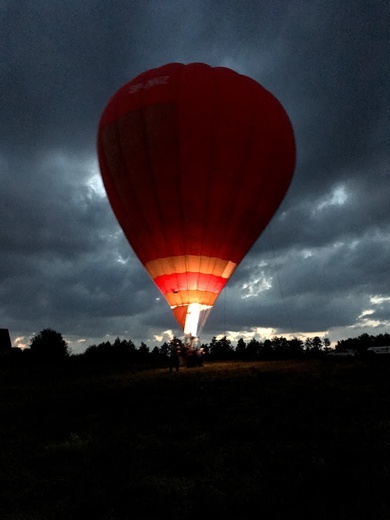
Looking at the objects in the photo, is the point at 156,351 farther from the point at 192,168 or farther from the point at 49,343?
the point at 192,168

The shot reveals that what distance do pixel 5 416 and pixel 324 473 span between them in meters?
7.31

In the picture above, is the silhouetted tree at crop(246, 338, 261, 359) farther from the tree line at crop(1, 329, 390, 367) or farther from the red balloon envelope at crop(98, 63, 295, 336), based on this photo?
the red balloon envelope at crop(98, 63, 295, 336)

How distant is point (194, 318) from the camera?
22.0 metres

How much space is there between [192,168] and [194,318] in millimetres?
7600

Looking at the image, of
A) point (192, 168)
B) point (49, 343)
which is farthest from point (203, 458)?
point (49, 343)

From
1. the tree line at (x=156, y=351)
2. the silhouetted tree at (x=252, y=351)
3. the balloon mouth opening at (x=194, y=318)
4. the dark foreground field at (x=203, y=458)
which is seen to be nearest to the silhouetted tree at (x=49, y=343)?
the tree line at (x=156, y=351)

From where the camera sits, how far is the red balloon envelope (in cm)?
1972

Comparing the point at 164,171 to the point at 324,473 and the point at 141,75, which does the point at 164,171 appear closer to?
the point at 141,75

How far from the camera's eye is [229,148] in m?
19.8

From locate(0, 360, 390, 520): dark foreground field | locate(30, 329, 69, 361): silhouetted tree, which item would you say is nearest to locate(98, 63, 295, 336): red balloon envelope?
locate(0, 360, 390, 520): dark foreground field

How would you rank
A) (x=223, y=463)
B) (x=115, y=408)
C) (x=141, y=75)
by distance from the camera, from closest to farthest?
(x=223, y=463)
(x=115, y=408)
(x=141, y=75)

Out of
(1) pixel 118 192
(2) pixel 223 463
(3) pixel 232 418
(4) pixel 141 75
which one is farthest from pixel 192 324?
(2) pixel 223 463

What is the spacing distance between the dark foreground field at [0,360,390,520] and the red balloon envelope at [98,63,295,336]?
11.6m

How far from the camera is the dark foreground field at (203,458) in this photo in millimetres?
4469
